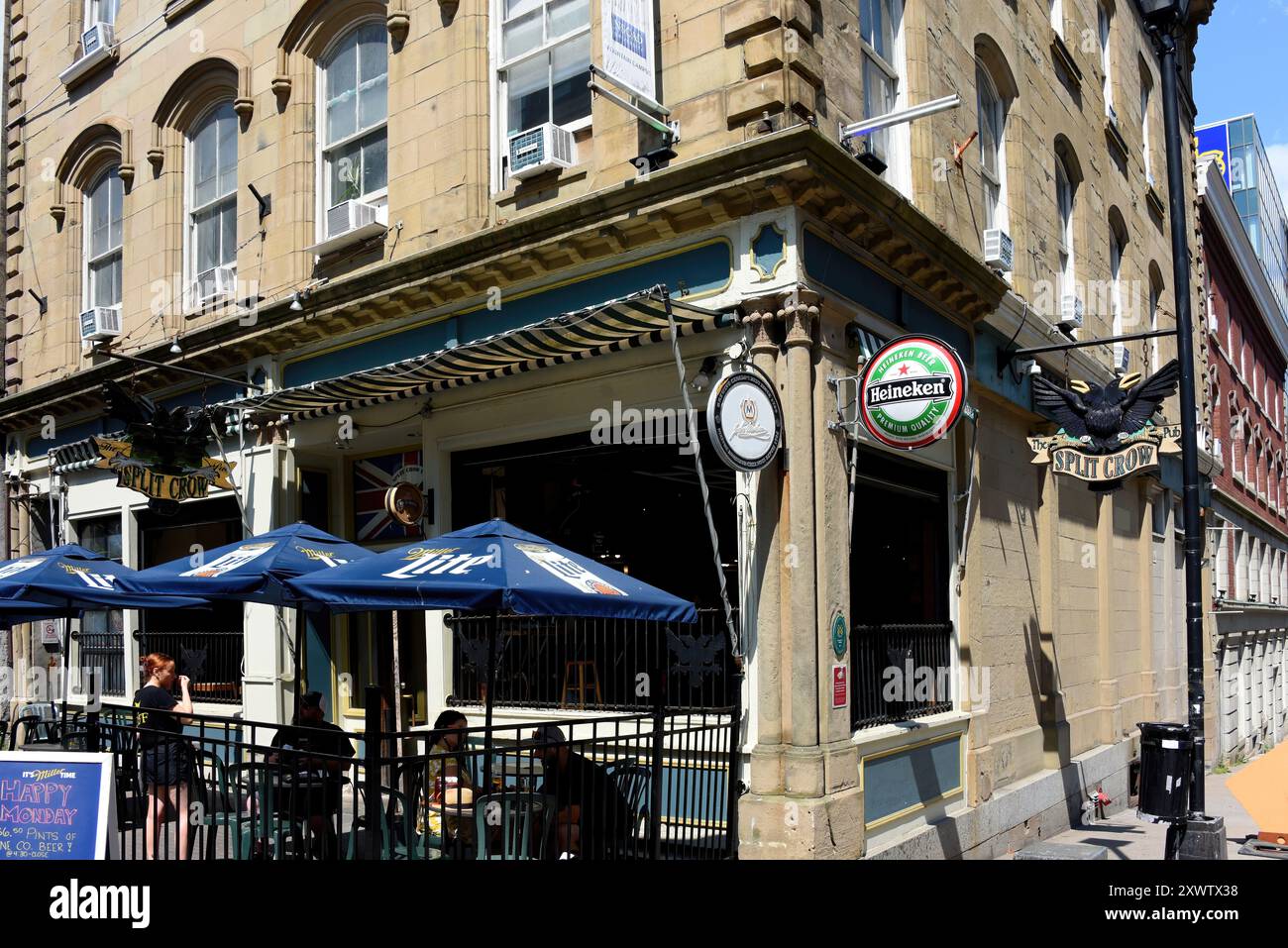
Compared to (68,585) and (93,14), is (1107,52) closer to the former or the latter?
(93,14)

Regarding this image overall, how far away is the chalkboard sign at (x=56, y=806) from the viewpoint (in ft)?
19.7

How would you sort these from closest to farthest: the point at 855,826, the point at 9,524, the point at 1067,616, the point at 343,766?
the point at 343,766, the point at 855,826, the point at 1067,616, the point at 9,524

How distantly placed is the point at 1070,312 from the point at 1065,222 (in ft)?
6.38

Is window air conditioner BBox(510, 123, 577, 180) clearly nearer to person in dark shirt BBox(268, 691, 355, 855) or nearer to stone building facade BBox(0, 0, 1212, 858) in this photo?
stone building facade BBox(0, 0, 1212, 858)

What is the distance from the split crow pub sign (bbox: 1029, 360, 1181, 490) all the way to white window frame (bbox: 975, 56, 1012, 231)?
2.93 metres

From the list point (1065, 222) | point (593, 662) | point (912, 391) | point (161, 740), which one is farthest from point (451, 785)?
point (1065, 222)

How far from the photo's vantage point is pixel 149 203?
16156 mm

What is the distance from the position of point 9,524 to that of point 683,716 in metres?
13.9

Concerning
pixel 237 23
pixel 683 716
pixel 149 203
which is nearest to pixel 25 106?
pixel 149 203

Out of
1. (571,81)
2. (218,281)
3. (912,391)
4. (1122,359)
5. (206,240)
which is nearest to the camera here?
(912,391)

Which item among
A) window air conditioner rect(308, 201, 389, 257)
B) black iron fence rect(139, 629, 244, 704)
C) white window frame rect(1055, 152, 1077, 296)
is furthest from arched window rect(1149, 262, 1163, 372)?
black iron fence rect(139, 629, 244, 704)

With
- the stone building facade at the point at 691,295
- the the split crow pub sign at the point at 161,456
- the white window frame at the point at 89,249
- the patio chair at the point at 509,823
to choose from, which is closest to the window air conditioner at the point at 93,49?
the stone building facade at the point at 691,295

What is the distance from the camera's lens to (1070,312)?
16016mm
